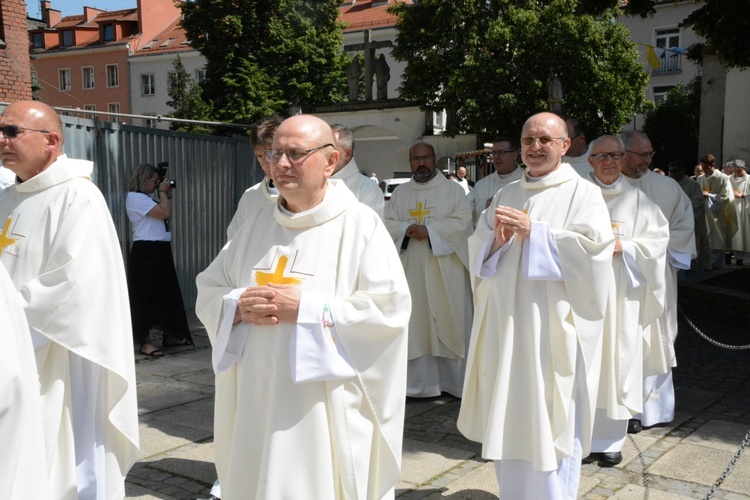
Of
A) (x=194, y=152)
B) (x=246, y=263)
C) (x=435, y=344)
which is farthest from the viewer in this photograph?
(x=194, y=152)

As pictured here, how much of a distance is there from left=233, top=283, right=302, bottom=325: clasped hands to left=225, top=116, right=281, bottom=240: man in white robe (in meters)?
1.52

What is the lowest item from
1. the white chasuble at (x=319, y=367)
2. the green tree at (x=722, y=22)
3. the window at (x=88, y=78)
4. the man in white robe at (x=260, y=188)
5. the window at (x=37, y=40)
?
the white chasuble at (x=319, y=367)

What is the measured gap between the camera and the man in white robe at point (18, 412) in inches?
70.4

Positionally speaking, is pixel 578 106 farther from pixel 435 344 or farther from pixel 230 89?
pixel 435 344

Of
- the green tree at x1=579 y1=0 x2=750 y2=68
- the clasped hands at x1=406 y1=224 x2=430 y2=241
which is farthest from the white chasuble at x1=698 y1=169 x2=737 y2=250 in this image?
the clasped hands at x1=406 y1=224 x2=430 y2=241

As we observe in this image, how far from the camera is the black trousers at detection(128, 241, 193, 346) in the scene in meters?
8.07

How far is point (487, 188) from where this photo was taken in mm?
7730

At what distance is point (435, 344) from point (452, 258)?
29.1 inches

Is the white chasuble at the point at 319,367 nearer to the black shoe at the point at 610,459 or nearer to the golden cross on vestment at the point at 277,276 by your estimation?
the golden cross on vestment at the point at 277,276

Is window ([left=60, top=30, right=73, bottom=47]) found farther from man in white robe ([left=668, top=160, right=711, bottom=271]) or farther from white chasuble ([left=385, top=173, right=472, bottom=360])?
white chasuble ([left=385, top=173, right=472, bottom=360])

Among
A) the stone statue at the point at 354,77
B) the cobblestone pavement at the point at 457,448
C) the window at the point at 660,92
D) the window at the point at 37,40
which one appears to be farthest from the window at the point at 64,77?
the cobblestone pavement at the point at 457,448

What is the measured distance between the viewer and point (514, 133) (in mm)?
27234

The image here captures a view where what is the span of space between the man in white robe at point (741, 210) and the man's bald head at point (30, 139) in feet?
45.2

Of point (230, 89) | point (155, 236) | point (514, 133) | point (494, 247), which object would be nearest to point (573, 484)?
point (494, 247)
